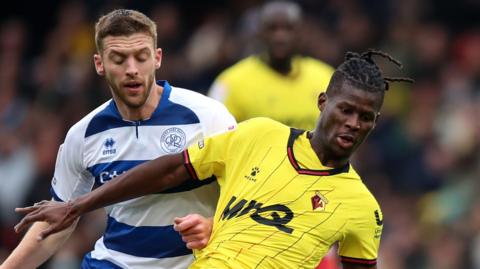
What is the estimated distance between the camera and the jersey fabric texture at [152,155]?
22.4 ft

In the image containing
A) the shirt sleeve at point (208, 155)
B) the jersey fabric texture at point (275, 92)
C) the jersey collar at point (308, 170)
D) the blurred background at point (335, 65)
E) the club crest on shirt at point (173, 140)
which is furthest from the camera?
the blurred background at point (335, 65)

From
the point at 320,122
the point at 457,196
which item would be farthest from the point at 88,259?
the point at 457,196

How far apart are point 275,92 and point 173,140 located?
125 inches

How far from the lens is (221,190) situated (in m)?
6.51

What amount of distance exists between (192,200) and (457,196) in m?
6.19

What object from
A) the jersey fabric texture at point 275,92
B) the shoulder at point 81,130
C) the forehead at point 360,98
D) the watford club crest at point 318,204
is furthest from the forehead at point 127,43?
the jersey fabric texture at point 275,92

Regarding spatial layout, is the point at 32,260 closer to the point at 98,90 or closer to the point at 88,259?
the point at 88,259

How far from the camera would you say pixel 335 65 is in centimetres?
1409

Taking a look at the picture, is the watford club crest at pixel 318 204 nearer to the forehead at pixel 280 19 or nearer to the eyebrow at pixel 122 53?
the eyebrow at pixel 122 53

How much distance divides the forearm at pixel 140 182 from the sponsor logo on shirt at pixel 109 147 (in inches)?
13.1

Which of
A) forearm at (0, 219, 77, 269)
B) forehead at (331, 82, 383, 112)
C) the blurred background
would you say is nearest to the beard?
forearm at (0, 219, 77, 269)

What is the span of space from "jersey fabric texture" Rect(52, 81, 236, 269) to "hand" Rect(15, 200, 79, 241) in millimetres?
370

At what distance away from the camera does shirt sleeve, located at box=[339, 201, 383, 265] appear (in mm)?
6293

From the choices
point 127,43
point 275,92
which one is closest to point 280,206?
point 127,43
